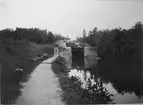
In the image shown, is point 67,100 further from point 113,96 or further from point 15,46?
point 15,46

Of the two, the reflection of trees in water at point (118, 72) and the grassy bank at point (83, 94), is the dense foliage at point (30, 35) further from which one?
the reflection of trees in water at point (118, 72)

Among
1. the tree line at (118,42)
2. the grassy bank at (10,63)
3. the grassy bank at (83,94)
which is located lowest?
the grassy bank at (83,94)

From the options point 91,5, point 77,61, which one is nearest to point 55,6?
point 91,5

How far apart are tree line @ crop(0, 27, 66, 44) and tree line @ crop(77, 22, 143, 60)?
490 millimetres

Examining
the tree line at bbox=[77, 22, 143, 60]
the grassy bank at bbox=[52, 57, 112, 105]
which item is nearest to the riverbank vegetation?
the tree line at bbox=[77, 22, 143, 60]

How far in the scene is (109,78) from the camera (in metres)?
4.82

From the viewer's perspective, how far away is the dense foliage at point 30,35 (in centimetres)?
276

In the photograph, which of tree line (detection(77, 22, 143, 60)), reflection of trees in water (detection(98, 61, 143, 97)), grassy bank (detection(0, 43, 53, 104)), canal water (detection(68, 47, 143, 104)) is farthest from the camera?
reflection of trees in water (detection(98, 61, 143, 97))

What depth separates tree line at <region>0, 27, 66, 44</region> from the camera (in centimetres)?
276

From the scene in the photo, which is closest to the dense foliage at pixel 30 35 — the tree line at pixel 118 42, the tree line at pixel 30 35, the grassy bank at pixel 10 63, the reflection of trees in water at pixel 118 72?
the tree line at pixel 30 35

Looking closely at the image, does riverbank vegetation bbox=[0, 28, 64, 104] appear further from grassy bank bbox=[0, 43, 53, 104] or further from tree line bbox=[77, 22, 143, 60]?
tree line bbox=[77, 22, 143, 60]

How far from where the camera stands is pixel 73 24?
2.94 meters

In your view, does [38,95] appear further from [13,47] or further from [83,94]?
[13,47]

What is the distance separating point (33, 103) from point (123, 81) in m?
2.79
